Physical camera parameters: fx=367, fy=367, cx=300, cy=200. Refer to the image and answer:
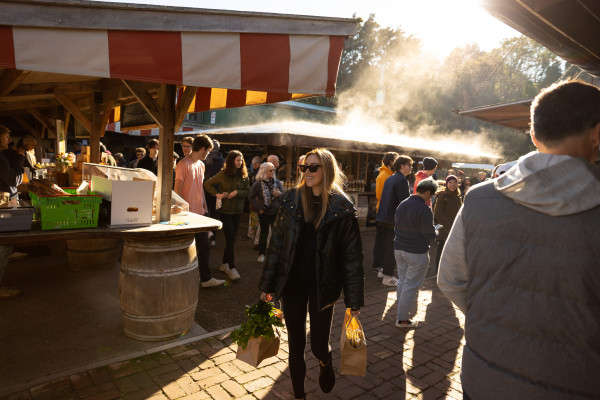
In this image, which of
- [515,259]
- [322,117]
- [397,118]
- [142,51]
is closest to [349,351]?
[515,259]

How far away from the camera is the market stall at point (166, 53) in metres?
2.39

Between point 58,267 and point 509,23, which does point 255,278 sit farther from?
point 509,23

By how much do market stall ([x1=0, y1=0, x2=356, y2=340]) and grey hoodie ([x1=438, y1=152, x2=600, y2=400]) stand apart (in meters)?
2.09

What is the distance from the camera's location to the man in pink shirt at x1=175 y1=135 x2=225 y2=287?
508 centimetres

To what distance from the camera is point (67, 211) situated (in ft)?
10.7

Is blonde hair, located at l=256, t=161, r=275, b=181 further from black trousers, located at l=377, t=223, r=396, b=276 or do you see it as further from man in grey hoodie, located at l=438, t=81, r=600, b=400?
man in grey hoodie, located at l=438, t=81, r=600, b=400

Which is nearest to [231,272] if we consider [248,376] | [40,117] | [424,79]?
[248,376]

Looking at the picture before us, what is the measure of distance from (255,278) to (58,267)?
3.12 m

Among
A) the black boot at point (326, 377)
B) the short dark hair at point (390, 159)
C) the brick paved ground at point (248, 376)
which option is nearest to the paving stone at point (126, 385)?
the brick paved ground at point (248, 376)

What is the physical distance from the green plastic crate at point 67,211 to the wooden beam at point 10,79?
1846 mm

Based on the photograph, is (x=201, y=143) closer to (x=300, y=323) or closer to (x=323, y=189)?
(x=323, y=189)

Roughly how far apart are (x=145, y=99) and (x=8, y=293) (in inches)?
123

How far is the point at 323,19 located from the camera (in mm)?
3064

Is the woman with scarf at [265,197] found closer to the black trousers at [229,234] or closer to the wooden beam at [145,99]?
the black trousers at [229,234]
